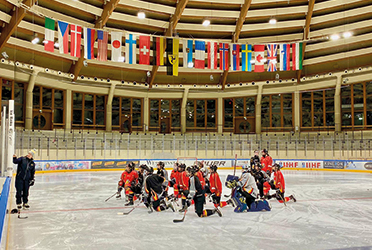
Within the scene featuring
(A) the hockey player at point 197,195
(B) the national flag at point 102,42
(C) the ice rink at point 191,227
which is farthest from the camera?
(B) the national flag at point 102,42

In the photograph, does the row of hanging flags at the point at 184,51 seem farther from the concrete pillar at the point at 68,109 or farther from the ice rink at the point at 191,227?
the ice rink at the point at 191,227

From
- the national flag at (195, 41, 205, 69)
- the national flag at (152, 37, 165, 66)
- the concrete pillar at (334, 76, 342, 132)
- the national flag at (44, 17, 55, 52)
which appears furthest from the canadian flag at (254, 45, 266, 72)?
the national flag at (44, 17, 55, 52)

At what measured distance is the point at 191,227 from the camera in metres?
6.28

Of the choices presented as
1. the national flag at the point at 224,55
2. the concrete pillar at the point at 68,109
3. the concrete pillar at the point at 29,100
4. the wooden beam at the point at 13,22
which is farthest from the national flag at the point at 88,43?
the concrete pillar at the point at 68,109

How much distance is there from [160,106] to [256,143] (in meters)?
10.4

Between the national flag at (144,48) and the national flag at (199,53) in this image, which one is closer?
the national flag at (144,48)

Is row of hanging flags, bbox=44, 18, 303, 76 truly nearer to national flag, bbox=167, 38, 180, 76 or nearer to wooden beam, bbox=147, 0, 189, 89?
national flag, bbox=167, 38, 180, 76

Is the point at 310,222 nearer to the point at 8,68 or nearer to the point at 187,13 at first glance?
the point at 187,13

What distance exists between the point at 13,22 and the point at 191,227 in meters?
18.6

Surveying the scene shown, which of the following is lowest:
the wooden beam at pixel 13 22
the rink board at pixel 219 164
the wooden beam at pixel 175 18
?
the rink board at pixel 219 164

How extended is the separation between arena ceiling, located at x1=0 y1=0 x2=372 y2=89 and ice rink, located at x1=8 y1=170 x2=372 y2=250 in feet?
50.5

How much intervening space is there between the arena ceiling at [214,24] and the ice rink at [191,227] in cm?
1540

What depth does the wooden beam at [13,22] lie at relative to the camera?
1799 centimetres

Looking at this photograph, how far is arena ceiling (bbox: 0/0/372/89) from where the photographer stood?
70.6 feet
